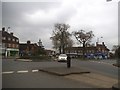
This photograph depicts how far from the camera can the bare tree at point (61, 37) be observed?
86.3 metres

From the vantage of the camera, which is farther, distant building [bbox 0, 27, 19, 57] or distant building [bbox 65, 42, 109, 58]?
distant building [bbox 0, 27, 19, 57]

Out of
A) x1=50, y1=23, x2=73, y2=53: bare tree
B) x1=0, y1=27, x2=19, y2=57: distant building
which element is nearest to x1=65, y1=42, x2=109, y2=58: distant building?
x1=50, y1=23, x2=73, y2=53: bare tree

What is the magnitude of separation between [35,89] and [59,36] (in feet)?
246

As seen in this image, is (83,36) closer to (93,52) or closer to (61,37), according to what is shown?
(61,37)

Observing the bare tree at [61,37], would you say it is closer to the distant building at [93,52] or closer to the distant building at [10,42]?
the distant building at [93,52]

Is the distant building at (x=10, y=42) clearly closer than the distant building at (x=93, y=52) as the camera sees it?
No

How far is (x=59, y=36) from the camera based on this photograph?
8669 centimetres

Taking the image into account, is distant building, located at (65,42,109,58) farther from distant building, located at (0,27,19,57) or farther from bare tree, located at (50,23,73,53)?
distant building, located at (0,27,19,57)

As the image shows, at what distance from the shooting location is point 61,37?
86188 millimetres

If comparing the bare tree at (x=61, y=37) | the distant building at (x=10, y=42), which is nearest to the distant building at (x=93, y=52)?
the bare tree at (x=61, y=37)

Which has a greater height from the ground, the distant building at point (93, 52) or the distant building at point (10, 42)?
the distant building at point (10, 42)

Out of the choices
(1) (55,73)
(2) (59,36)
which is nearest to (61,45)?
(2) (59,36)

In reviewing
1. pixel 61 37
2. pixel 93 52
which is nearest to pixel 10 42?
pixel 61 37

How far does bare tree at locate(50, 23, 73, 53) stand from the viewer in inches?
3398
